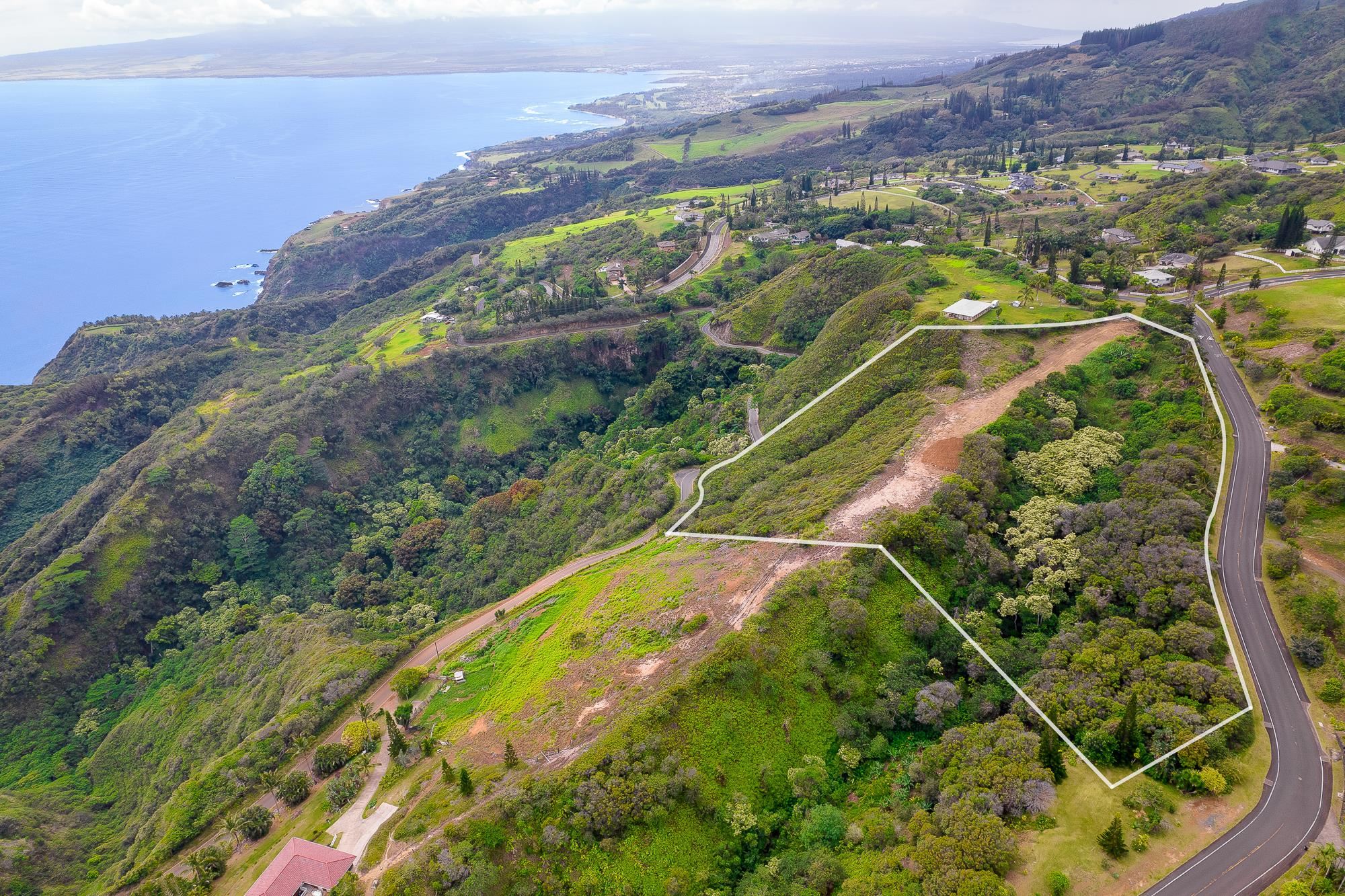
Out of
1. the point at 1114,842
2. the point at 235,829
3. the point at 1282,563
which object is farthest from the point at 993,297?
the point at 235,829

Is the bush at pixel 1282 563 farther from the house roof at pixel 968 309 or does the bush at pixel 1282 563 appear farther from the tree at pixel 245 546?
the tree at pixel 245 546

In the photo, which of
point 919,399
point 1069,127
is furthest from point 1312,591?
point 1069,127

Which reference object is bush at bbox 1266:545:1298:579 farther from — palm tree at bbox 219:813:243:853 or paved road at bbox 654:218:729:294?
paved road at bbox 654:218:729:294

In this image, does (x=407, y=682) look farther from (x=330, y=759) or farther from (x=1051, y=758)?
(x=1051, y=758)

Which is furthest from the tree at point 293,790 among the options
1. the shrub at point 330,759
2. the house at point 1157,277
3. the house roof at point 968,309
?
the house at point 1157,277

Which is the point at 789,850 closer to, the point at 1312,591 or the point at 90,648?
the point at 1312,591
